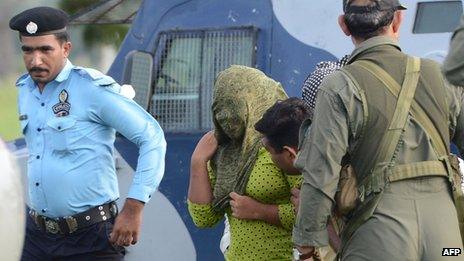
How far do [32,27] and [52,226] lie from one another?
881 millimetres

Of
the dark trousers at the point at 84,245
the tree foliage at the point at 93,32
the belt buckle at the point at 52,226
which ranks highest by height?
the belt buckle at the point at 52,226

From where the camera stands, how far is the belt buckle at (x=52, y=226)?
604cm

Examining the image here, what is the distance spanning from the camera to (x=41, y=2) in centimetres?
2095

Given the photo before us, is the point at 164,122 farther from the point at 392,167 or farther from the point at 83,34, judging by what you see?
the point at 83,34

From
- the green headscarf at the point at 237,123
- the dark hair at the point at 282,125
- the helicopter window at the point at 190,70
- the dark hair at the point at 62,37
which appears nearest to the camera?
the dark hair at the point at 282,125

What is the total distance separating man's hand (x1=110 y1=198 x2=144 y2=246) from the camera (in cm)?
589

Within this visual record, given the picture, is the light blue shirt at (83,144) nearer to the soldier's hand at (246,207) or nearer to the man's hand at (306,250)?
the soldier's hand at (246,207)

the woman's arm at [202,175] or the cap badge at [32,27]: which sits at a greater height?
the cap badge at [32,27]

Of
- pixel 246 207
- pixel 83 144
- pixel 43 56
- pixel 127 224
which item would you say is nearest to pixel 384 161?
pixel 246 207

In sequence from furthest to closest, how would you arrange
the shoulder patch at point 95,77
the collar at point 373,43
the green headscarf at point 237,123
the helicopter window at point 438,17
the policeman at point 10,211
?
the helicopter window at point 438,17
the shoulder patch at point 95,77
the green headscarf at point 237,123
the collar at point 373,43
the policeman at point 10,211

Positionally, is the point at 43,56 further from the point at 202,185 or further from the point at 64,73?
the point at 202,185

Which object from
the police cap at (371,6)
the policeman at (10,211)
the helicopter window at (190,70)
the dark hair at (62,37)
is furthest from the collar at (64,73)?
the policeman at (10,211)

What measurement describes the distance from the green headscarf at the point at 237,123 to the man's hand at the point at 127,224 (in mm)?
341

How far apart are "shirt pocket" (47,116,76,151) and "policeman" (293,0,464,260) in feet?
4.76
